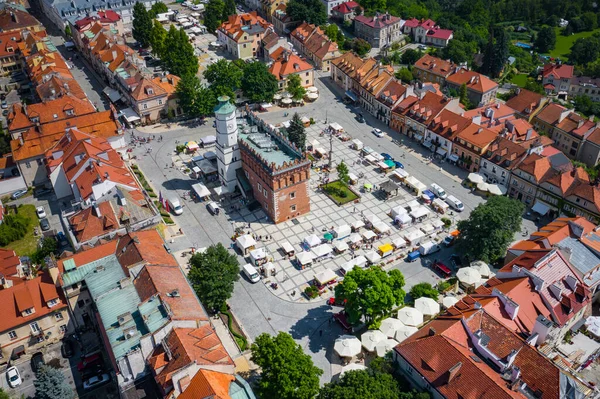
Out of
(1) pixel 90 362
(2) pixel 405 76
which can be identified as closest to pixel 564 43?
(2) pixel 405 76

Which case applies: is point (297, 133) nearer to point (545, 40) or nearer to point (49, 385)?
point (49, 385)

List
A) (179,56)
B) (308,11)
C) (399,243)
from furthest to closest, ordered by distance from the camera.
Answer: (308,11) < (179,56) < (399,243)

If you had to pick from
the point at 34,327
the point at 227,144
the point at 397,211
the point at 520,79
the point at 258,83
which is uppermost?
the point at 227,144

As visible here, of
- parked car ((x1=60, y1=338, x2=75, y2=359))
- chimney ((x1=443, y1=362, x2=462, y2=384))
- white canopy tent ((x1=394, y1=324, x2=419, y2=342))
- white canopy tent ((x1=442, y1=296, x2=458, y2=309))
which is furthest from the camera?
white canopy tent ((x1=442, y1=296, x2=458, y2=309))

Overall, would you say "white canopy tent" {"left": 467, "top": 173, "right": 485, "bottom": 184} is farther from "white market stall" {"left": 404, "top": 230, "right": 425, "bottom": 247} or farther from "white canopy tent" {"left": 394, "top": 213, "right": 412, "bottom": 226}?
"white market stall" {"left": 404, "top": 230, "right": 425, "bottom": 247}

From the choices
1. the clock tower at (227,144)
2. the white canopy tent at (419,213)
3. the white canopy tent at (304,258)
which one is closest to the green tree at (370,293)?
the white canopy tent at (304,258)

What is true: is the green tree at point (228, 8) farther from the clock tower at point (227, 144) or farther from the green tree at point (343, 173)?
the green tree at point (343, 173)

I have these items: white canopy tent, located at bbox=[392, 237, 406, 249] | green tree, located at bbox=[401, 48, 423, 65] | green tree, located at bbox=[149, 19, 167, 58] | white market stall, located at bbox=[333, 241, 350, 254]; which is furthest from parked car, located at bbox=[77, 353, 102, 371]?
green tree, located at bbox=[401, 48, 423, 65]
